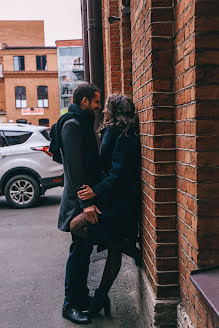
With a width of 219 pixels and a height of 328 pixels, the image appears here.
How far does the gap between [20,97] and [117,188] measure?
4383cm

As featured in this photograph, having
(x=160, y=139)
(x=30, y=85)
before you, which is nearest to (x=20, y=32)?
(x=30, y=85)

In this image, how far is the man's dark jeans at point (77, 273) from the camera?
131 inches

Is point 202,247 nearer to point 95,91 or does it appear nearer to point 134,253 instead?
point 134,253

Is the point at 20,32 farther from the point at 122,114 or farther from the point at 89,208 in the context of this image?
the point at 89,208

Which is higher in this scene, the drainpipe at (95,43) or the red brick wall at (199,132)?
the drainpipe at (95,43)

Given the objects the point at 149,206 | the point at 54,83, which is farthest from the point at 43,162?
the point at 54,83

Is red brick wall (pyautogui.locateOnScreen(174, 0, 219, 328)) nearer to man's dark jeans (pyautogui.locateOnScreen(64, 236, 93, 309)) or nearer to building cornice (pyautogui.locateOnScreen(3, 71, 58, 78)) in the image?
man's dark jeans (pyautogui.locateOnScreen(64, 236, 93, 309))

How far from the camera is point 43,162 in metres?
8.61

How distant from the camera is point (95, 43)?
6.20 metres

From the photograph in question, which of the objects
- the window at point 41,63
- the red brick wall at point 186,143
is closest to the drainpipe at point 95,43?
the red brick wall at point 186,143

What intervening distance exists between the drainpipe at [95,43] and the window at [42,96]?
39536 mm

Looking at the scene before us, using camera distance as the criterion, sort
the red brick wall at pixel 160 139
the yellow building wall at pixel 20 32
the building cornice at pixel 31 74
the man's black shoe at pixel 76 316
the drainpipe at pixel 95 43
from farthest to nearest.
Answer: the yellow building wall at pixel 20 32 → the building cornice at pixel 31 74 → the drainpipe at pixel 95 43 → the man's black shoe at pixel 76 316 → the red brick wall at pixel 160 139

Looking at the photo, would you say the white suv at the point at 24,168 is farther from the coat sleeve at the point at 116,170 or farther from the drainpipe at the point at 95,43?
the coat sleeve at the point at 116,170

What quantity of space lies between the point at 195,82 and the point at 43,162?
271 inches
